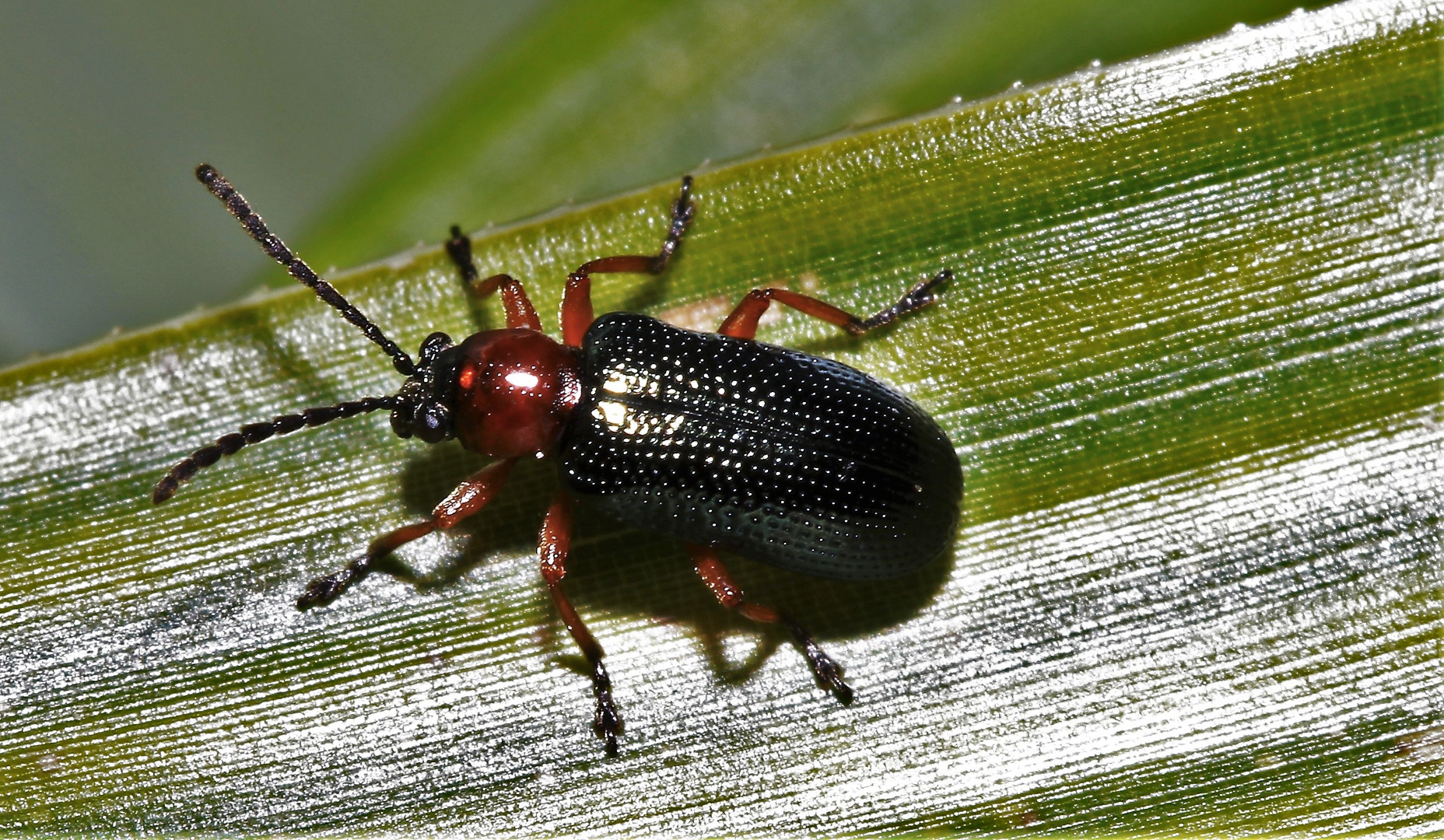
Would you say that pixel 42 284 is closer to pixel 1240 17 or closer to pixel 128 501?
pixel 128 501

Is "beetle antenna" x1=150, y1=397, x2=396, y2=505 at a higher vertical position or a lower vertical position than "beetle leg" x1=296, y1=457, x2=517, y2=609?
higher

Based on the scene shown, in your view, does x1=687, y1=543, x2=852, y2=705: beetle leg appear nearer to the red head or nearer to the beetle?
the beetle

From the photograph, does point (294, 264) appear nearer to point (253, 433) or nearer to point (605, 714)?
point (253, 433)

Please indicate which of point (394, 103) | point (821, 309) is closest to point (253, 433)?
point (821, 309)

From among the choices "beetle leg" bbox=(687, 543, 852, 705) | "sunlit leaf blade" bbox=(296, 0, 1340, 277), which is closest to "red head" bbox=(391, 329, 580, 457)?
"beetle leg" bbox=(687, 543, 852, 705)

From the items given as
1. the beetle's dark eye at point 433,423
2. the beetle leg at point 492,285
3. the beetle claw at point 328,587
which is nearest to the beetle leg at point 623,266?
the beetle leg at point 492,285
